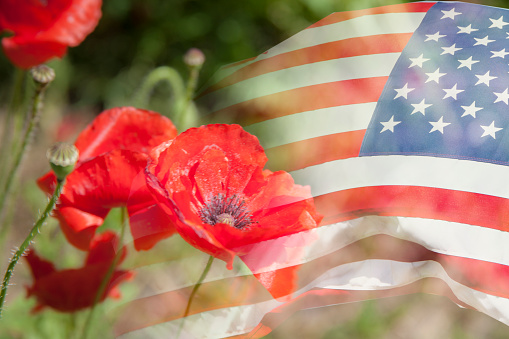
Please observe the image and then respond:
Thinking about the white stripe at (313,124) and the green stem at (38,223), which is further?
the white stripe at (313,124)

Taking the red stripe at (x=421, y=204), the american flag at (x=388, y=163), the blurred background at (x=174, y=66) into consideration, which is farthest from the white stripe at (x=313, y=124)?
the blurred background at (x=174, y=66)

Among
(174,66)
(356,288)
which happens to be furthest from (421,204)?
(174,66)

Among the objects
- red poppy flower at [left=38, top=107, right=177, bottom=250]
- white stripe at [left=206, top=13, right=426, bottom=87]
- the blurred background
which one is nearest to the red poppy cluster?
red poppy flower at [left=38, top=107, right=177, bottom=250]

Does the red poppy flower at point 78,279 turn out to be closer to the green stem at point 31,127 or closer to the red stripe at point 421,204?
the green stem at point 31,127

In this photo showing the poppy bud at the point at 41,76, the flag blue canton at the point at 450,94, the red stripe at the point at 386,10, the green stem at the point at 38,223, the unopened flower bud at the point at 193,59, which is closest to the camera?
the green stem at the point at 38,223

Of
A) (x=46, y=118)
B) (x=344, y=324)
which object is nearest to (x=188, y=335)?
(x=344, y=324)

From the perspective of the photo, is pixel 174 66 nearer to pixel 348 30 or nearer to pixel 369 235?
pixel 348 30

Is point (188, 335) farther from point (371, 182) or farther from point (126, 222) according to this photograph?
point (371, 182)
